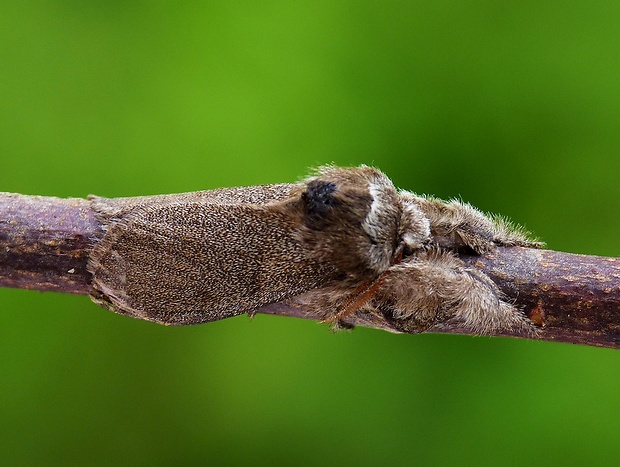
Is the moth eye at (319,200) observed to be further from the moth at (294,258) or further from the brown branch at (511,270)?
the brown branch at (511,270)

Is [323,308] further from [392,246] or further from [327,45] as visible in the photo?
[327,45]

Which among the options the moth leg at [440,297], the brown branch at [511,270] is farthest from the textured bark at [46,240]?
the moth leg at [440,297]

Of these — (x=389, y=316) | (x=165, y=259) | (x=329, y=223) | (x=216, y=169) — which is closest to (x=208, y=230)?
(x=165, y=259)

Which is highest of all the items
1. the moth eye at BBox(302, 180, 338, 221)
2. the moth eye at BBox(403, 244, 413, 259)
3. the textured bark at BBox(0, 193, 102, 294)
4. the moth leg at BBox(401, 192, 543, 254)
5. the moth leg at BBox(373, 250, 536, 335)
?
the moth leg at BBox(401, 192, 543, 254)

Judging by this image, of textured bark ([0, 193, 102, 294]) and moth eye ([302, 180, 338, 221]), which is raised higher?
moth eye ([302, 180, 338, 221])

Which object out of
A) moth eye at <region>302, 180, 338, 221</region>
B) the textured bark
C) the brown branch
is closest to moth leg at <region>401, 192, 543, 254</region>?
the brown branch

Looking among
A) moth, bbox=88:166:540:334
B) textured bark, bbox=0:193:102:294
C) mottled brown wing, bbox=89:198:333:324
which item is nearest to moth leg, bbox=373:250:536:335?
moth, bbox=88:166:540:334

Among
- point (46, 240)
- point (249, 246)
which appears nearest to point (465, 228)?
point (249, 246)

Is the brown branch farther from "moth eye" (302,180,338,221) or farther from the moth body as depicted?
"moth eye" (302,180,338,221)
